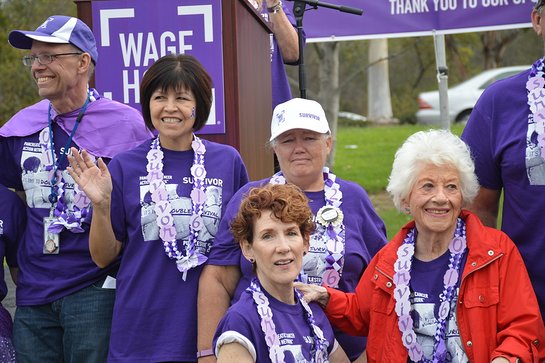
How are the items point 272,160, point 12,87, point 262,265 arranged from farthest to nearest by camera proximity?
point 12,87
point 272,160
point 262,265

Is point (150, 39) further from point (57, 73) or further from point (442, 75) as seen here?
point (442, 75)

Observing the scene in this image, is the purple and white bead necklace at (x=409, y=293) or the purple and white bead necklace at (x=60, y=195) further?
the purple and white bead necklace at (x=60, y=195)

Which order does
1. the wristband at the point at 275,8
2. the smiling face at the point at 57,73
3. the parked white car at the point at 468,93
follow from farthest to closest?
the parked white car at the point at 468,93
the wristband at the point at 275,8
the smiling face at the point at 57,73

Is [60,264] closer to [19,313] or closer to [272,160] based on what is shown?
[19,313]

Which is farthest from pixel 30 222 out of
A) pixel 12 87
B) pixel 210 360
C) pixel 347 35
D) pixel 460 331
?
pixel 12 87

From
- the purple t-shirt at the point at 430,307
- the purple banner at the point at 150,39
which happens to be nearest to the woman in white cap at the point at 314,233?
the purple t-shirt at the point at 430,307

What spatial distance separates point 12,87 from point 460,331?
42.1 feet

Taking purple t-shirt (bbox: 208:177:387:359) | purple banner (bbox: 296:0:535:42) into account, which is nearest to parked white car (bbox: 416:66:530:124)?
purple banner (bbox: 296:0:535:42)

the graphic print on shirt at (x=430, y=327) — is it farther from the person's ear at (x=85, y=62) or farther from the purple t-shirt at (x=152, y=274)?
the person's ear at (x=85, y=62)

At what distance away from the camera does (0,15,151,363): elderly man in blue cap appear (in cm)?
427

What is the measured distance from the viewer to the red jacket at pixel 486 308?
3.69 meters

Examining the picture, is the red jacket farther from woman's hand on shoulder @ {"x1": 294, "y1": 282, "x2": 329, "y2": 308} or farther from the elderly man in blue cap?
the elderly man in blue cap

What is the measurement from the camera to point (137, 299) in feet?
13.3

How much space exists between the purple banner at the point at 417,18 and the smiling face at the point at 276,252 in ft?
15.3
